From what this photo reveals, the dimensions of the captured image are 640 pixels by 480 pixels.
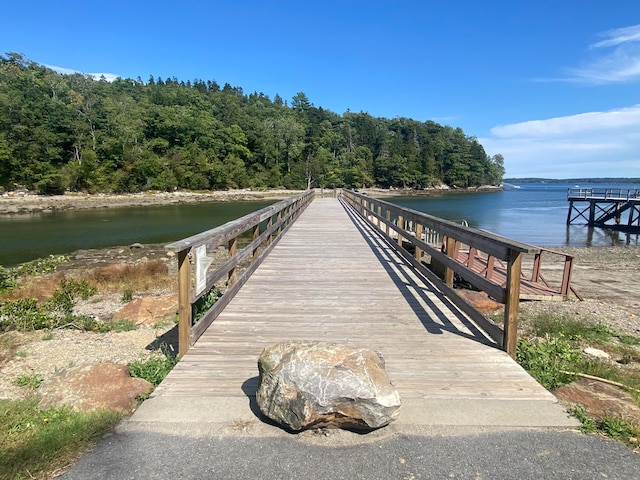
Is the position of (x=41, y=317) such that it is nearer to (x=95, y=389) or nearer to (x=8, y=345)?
(x=8, y=345)

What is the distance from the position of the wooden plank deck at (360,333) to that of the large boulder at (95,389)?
1.00ft

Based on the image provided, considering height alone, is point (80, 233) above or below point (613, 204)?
below

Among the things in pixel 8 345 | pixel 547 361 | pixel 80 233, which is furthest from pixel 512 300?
pixel 80 233

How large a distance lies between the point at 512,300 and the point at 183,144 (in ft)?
291

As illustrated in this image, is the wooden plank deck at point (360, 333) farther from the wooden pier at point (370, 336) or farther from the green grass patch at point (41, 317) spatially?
the green grass patch at point (41, 317)

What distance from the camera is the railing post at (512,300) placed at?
346cm

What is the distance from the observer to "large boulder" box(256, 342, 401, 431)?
7.65 ft

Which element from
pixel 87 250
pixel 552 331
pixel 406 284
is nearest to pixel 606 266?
pixel 552 331

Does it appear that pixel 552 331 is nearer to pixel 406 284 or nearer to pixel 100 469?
pixel 406 284

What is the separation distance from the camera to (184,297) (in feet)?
11.2

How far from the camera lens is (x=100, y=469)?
83.4 inches

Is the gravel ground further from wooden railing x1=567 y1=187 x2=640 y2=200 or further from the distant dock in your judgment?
wooden railing x1=567 y1=187 x2=640 y2=200

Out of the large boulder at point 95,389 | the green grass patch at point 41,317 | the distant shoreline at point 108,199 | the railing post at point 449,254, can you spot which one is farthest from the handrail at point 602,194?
the large boulder at point 95,389

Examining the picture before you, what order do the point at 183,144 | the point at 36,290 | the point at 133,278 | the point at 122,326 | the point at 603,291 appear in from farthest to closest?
the point at 183,144
the point at 133,278
the point at 603,291
the point at 36,290
the point at 122,326
